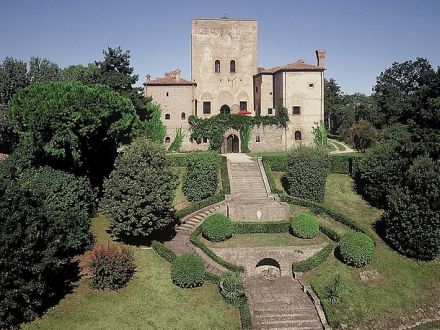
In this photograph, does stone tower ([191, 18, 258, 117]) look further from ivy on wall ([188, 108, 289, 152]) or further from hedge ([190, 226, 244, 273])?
hedge ([190, 226, 244, 273])

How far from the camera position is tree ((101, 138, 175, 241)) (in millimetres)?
22031

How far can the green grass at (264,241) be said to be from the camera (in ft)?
80.6

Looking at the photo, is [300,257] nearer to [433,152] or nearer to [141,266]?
[141,266]

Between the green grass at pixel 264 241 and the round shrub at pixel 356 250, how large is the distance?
7.60 feet

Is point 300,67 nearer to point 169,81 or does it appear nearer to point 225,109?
point 225,109

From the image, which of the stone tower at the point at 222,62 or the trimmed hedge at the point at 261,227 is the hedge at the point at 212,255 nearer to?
the trimmed hedge at the point at 261,227

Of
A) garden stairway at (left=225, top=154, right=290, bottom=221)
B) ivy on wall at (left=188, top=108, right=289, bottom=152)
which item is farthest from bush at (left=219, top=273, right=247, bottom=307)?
ivy on wall at (left=188, top=108, right=289, bottom=152)

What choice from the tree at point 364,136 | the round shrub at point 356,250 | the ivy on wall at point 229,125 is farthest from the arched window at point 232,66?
the round shrub at point 356,250

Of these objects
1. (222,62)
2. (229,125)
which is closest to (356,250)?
(229,125)

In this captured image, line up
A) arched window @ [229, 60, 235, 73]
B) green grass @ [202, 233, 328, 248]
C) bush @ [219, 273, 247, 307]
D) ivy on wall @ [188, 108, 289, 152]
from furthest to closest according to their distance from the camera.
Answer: arched window @ [229, 60, 235, 73]
ivy on wall @ [188, 108, 289, 152]
green grass @ [202, 233, 328, 248]
bush @ [219, 273, 247, 307]

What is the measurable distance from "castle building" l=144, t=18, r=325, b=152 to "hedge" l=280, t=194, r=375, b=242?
589 inches

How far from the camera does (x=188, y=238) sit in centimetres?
2566

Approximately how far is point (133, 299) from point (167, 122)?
28098 millimetres

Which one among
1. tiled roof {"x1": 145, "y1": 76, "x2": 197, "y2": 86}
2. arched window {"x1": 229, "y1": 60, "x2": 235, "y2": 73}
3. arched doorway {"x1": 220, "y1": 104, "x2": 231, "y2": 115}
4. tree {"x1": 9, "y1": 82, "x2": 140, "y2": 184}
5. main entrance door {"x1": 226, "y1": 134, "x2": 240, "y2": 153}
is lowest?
main entrance door {"x1": 226, "y1": 134, "x2": 240, "y2": 153}
